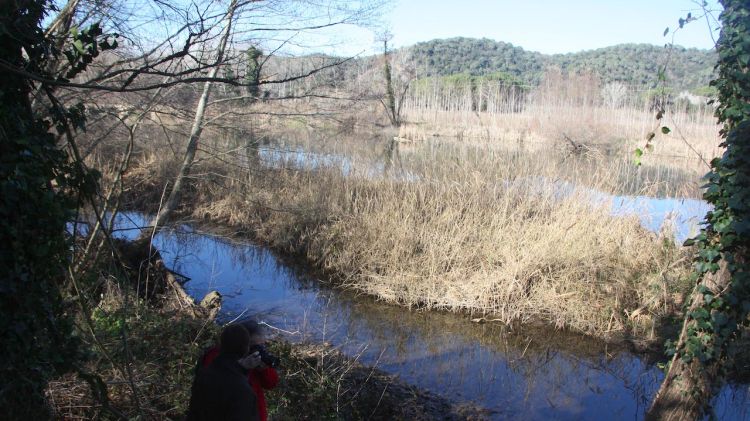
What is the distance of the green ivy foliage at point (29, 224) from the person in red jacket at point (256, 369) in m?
0.76

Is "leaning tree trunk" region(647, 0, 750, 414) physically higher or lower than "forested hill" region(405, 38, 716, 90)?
lower

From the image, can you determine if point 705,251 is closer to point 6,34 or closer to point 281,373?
point 281,373

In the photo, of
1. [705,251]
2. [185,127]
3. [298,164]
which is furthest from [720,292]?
[298,164]

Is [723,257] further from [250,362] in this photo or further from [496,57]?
[496,57]

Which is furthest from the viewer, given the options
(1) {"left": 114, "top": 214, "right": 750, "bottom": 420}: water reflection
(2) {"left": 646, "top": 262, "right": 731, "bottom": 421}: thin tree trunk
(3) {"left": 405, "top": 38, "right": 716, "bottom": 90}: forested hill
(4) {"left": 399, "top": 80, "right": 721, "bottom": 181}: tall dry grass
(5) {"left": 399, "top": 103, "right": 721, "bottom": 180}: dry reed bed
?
(3) {"left": 405, "top": 38, "right": 716, "bottom": 90}: forested hill

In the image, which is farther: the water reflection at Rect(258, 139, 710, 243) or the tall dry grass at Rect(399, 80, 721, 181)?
the tall dry grass at Rect(399, 80, 721, 181)

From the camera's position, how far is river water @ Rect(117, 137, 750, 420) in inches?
247

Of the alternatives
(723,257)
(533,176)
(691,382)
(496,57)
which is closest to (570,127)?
(533,176)

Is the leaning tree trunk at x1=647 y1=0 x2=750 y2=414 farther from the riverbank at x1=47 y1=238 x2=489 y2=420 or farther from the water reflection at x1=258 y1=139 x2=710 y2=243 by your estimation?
the water reflection at x1=258 y1=139 x2=710 y2=243

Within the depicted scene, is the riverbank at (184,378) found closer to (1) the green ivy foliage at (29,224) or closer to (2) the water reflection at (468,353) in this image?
(2) the water reflection at (468,353)

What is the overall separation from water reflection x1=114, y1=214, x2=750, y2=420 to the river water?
0.01 meters

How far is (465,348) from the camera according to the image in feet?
24.6

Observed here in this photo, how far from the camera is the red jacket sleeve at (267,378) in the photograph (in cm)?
292

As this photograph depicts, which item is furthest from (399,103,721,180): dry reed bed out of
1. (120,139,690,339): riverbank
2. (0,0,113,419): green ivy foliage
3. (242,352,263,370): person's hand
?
(0,0,113,419): green ivy foliage
